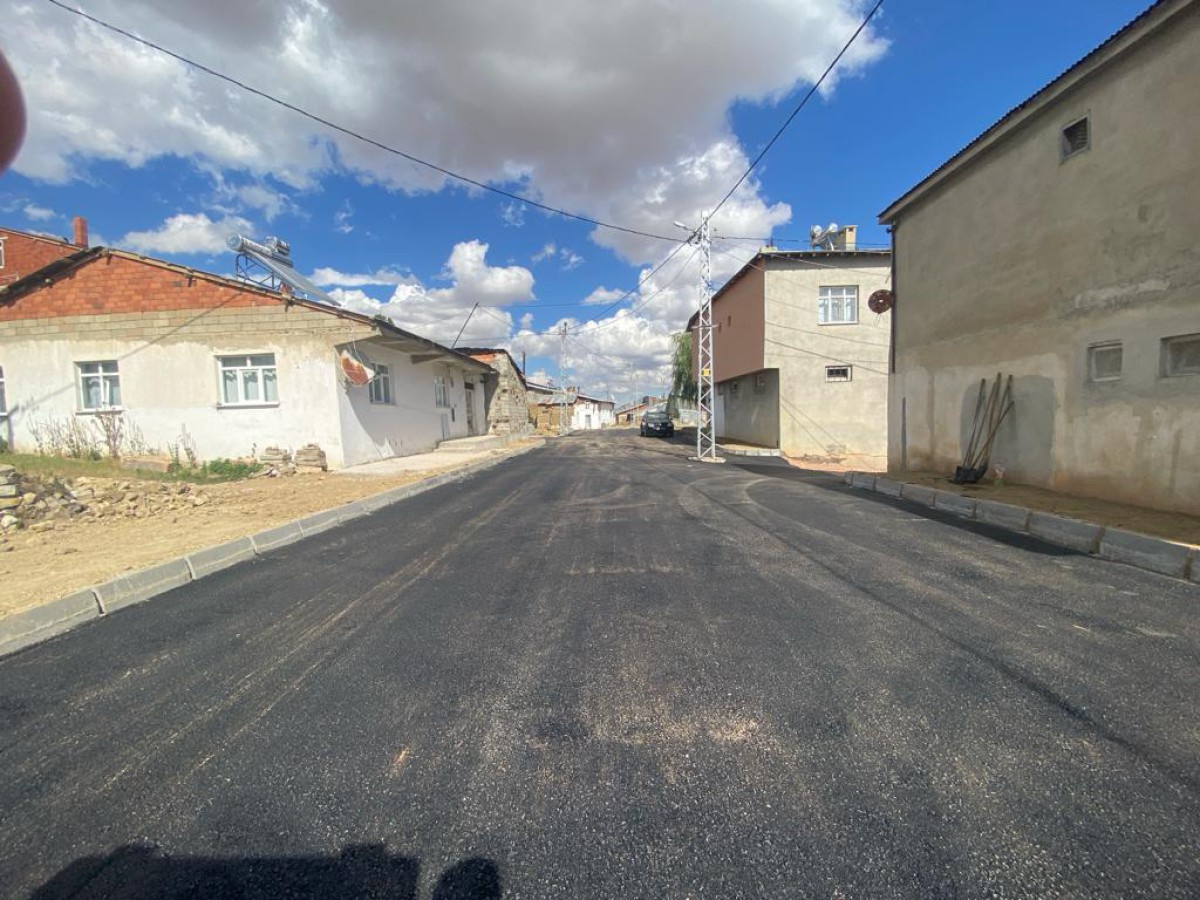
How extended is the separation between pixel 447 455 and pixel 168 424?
24.5ft

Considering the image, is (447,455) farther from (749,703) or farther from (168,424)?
(749,703)

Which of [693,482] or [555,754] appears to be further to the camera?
[693,482]

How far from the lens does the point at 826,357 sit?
733 inches

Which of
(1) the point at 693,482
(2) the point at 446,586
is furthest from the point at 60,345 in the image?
(1) the point at 693,482

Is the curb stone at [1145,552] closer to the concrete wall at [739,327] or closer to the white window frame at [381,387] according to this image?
the concrete wall at [739,327]

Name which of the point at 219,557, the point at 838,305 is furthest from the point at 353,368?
the point at 838,305

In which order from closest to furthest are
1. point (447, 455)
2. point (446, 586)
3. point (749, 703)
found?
point (749, 703) < point (446, 586) < point (447, 455)

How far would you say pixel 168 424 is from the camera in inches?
512

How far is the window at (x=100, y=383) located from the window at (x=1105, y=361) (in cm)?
2058

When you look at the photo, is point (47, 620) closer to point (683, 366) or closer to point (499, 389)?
point (499, 389)

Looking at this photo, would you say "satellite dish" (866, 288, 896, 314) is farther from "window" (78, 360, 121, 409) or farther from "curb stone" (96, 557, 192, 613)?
"window" (78, 360, 121, 409)

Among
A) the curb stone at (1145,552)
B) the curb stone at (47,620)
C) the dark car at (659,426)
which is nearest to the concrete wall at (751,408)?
the dark car at (659,426)

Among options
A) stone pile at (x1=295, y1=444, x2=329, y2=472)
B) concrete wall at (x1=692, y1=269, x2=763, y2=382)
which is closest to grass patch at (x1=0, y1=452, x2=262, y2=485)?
stone pile at (x1=295, y1=444, x2=329, y2=472)

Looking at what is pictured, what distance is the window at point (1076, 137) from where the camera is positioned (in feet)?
22.8
